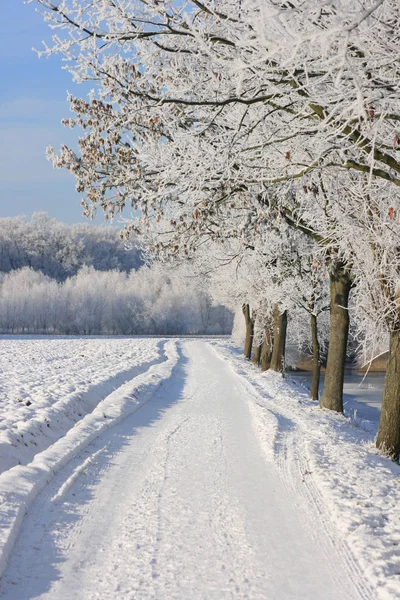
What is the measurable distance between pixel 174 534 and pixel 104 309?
10762 centimetres

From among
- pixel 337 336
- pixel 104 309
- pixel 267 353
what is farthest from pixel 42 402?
pixel 104 309

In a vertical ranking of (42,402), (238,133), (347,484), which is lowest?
(347,484)

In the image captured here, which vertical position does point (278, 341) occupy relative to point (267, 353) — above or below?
above

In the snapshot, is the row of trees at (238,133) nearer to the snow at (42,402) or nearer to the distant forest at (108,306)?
the snow at (42,402)

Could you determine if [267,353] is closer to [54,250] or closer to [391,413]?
[391,413]

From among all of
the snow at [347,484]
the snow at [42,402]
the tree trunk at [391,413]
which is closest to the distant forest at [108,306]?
the snow at [42,402]

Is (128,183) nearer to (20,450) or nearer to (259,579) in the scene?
(20,450)

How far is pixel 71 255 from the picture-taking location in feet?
557

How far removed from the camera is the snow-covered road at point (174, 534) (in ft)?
15.1

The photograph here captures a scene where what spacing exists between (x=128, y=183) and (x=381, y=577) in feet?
19.6

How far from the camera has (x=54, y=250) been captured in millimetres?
172875

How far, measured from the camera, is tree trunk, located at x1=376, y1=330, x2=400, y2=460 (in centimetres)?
1073

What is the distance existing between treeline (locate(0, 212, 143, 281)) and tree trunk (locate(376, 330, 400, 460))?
153161 mm

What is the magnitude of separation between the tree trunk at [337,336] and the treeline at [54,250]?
485ft
